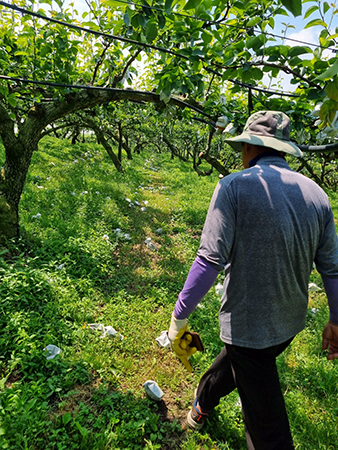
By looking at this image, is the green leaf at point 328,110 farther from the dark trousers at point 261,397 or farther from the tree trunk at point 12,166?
the tree trunk at point 12,166

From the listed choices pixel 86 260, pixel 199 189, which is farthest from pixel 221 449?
pixel 199 189

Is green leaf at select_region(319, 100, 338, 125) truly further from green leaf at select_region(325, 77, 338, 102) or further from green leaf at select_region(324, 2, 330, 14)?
green leaf at select_region(324, 2, 330, 14)

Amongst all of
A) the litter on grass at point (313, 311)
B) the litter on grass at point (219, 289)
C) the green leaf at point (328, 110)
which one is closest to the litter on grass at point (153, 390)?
the litter on grass at point (219, 289)

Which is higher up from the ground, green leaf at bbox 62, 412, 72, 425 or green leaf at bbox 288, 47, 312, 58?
green leaf at bbox 288, 47, 312, 58

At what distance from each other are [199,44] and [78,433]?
306cm

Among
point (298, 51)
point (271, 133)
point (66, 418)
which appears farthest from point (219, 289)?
point (298, 51)

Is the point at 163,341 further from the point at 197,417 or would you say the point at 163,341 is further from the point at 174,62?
the point at 174,62

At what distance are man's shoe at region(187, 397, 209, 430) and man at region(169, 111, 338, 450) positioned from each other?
59 centimetres

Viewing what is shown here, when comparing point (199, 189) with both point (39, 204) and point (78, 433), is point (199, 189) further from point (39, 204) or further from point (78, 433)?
point (78, 433)

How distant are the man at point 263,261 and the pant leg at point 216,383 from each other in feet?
1.11

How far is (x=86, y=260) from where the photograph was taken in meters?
3.80

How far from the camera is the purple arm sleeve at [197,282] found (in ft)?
4.36

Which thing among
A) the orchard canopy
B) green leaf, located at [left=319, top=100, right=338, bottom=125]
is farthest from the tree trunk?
green leaf, located at [left=319, top=100, right=338, bottom=125]

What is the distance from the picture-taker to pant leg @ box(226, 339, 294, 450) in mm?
1384
